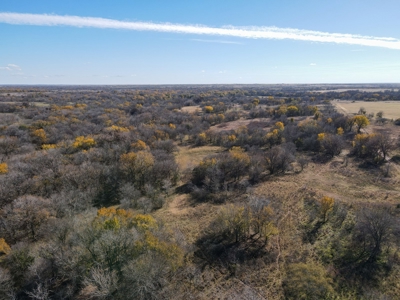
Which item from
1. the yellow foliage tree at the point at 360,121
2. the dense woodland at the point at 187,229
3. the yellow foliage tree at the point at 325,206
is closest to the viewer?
the dense woodland at the point at 187,229

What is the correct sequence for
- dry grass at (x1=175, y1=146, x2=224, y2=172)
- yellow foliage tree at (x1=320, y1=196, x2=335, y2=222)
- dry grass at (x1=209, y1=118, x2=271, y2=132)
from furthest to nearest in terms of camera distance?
dry grass at (x1=209, y1=118, x2=271, y2=132), dry grass at (x1=175, y1=146, x2=224, y2=172), yellow foliage tree at (x1=320, y1=196, x2=335, y2=222)

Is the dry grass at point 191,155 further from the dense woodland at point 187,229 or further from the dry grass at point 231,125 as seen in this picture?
the dry grass at point 231,125

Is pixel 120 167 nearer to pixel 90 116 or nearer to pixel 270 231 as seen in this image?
pixel 270 231

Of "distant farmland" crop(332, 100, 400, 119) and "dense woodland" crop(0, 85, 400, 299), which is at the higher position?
"distant farmland" crop(332, 100, 400, 119)

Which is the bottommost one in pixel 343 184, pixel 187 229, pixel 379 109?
pixel 187 229

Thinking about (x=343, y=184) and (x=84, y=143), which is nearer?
(x=343, y=184)

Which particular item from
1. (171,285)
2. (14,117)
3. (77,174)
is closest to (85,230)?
(171,285)

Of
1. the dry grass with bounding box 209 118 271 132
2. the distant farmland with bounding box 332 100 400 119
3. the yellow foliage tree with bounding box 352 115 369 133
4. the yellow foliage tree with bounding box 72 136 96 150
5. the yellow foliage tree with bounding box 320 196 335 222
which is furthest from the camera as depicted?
the distant farmland with bounding box 332 100 400 119

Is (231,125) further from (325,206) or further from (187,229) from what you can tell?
(187,229)

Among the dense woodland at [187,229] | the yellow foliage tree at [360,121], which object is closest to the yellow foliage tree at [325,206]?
the dense woodland at [187,229]

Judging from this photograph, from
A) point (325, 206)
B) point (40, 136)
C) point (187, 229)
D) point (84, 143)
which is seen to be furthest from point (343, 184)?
point (40, 136)

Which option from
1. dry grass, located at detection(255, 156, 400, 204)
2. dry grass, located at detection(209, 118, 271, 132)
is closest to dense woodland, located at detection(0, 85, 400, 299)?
dry grass, located at detection(255, 156, 400, 204)

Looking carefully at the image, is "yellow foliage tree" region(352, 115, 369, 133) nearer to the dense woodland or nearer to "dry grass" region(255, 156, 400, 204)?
the dense woodland
